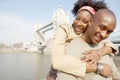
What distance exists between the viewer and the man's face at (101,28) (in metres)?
0.58

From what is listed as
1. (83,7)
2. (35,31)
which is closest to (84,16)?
(83,7)

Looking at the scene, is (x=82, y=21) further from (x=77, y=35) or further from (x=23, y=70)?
(x=23, y=70)

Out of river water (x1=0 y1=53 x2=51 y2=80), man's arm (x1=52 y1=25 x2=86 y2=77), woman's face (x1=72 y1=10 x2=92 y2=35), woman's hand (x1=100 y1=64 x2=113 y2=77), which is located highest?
woman's face (x1=72 y1=10 x2=92 y2=35)

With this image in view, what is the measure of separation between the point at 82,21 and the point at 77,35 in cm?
4

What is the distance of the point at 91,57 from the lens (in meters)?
0.61

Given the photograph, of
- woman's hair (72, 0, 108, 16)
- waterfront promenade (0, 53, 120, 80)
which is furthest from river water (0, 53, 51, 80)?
woman's hair (72, 0, 108, 16)

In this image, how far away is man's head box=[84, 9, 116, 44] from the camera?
22.9 inches

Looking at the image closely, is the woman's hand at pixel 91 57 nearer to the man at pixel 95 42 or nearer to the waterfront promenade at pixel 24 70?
the man at pixel 95 42

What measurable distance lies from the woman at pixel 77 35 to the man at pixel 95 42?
1 cm

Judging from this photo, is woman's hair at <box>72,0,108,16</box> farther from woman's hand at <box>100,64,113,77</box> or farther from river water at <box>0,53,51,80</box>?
river water at <box>0,53,51,80</box>

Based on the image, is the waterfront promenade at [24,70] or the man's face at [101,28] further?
the waterfront promenade at [24,70]

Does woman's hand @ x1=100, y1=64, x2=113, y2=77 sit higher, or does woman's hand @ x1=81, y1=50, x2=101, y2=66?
woman's hand @ x1=81, y1=50, x2=101, y2=66

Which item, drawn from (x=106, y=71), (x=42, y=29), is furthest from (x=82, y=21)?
(x=42, y=29)

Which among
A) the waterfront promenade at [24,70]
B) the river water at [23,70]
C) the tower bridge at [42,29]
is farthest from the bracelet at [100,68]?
the tower bridge at [42,29]
